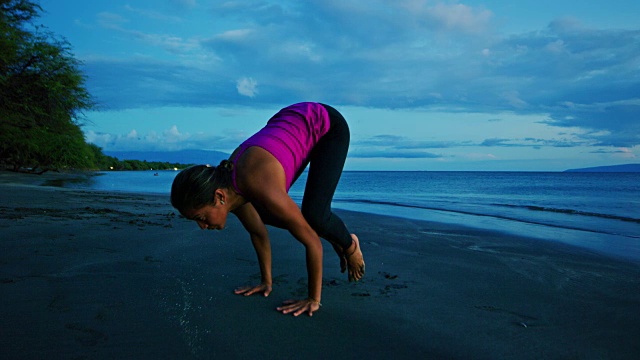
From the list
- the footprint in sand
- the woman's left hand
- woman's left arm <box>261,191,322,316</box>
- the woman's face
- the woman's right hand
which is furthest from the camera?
the woman's right hand

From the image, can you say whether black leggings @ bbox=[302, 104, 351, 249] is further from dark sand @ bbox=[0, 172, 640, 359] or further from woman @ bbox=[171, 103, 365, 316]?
dark sand @ bbox=[0, 172, 640, 359]

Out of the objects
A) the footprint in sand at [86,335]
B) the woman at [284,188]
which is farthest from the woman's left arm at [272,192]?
the footprint in sand at [86,335]

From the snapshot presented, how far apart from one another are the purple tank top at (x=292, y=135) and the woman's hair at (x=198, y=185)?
0.28ft

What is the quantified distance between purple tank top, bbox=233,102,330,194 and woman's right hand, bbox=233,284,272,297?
30.4 inches

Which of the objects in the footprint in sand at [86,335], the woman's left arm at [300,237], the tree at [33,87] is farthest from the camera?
the tree at [33,87]

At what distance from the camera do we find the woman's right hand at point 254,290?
2.80 m

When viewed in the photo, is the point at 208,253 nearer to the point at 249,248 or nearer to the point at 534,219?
the point at 249,248

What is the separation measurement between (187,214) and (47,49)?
17.5 metres

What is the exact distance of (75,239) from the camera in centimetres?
430

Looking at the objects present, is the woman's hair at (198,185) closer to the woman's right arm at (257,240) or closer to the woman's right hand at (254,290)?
the woman's right arm at (257,240)

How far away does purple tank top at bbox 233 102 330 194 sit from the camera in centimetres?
236

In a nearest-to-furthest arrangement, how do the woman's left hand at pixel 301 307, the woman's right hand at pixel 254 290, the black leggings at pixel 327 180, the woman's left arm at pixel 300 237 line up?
the woman's left arm at pixel 300 237 → the woman's left hand at pixel 301 307 → the black leggings at pixel 327 180 → the woman's right hand at pixel 254 290

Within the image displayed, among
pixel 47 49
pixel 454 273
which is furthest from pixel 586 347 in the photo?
pixel 47 49

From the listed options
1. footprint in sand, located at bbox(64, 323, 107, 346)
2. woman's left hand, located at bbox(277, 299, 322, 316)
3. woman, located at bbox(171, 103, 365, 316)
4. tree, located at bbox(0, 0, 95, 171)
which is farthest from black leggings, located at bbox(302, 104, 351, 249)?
tree, located at bbox(0, 0, 95, 171)
